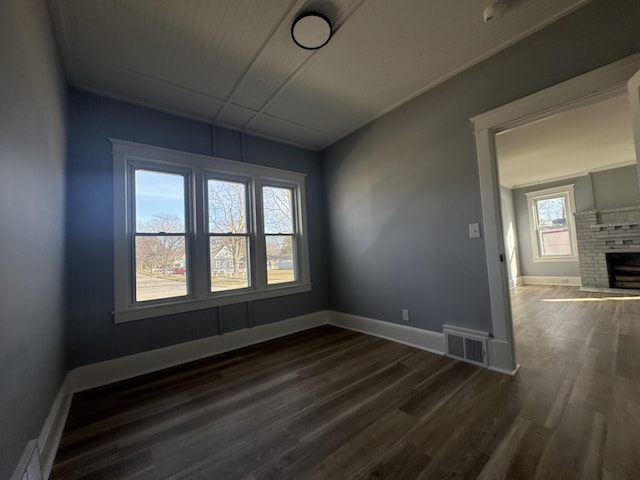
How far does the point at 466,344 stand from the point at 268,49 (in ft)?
10.4

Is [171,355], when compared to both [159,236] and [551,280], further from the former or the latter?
[551,280]

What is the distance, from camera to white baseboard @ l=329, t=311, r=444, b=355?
278cm

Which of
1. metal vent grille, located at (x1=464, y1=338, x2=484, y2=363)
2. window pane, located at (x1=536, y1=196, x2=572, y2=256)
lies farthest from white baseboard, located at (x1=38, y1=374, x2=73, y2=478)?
window pane, located at (x1=536, y1=196, x2=572, y2=256)

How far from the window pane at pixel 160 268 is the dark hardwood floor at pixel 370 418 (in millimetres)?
807

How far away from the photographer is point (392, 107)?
3125 mm

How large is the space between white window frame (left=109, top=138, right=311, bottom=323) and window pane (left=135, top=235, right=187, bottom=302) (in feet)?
0.23

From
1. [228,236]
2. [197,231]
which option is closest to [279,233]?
[228,236]

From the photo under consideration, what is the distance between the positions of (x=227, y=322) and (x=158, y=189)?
1.72m

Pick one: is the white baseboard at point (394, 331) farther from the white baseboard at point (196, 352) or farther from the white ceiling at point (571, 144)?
the white ceiling at point (571, 144)

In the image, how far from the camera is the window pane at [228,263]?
3208mm

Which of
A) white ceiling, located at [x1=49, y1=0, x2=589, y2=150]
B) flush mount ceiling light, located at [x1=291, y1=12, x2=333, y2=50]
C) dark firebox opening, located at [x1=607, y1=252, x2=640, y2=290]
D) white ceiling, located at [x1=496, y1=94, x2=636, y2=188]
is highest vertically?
white ceiling, located at [x1=49, y1=0, x2=589, y2=150]

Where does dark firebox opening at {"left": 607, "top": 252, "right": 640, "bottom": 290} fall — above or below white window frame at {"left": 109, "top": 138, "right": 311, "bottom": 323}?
below

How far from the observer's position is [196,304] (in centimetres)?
297

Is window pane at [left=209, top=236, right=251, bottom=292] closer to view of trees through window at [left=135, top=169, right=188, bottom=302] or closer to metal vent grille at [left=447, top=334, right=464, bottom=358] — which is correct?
view of trees through window at [left=135, top=169, right=188, bottom=302]
